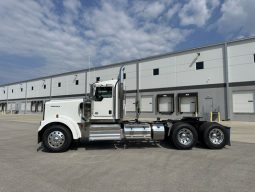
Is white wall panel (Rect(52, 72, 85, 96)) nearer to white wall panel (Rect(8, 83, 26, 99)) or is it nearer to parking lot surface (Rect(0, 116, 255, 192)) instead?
white wall panel (Rect(8, 83, 26, 99))

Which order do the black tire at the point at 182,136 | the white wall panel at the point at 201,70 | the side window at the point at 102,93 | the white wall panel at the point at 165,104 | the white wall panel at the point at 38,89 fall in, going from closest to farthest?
the black tire at the point at 182,136 → the side window at the point at 102,93 → the white wall panel at the point at 201,70 → the white wall panel at the point at 165,104 → the white wall panel at the point at 38,89

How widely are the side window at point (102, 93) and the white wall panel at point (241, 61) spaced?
22094 mm

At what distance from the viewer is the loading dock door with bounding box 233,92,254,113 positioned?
2561 cm

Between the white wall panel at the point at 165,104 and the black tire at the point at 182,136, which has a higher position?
the white wall panel at the point at 165,104

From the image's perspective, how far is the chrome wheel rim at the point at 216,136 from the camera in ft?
31.4

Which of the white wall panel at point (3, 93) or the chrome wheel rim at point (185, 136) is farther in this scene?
the white wall panel at point (3, 93)

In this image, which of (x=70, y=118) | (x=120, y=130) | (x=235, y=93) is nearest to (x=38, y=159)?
(x=70, y=118)

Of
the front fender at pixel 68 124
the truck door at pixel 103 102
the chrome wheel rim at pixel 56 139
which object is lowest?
the chrome wheel rim at pixel 56 139

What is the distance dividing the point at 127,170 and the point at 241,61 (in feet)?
82.7

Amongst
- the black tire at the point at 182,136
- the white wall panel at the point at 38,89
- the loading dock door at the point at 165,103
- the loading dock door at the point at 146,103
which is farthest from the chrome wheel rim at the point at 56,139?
the white wall panel at the point at 38,89

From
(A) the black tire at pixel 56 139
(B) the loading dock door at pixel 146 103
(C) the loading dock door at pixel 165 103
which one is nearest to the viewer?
(A) the black tire at pixel 56 139

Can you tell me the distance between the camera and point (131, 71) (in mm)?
39031

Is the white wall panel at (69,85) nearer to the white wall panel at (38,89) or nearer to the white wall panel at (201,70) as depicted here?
the white wall panel at (38,89)

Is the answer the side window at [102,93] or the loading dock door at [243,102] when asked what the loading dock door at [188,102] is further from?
the side window at [102,93]
